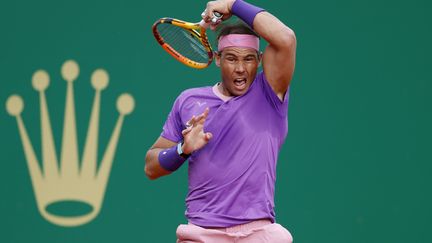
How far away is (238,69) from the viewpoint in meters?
4.75

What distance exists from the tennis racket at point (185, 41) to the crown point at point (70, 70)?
52.2 inches

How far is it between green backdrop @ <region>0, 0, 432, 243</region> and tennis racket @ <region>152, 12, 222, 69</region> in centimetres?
129

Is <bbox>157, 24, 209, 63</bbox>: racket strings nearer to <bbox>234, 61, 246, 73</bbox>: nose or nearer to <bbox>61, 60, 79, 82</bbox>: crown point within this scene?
<bbox>234, 61, 246, 73</bbox>: nose

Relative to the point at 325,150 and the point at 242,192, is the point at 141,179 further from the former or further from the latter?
the point at 242,192

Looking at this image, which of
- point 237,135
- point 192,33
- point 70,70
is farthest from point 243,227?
point 70,70

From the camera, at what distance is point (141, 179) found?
663 centimetres

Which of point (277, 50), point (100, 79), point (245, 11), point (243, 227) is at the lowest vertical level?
point (243, 227)

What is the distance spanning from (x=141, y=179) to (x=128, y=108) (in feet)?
1.56

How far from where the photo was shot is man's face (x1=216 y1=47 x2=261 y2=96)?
4766 mm

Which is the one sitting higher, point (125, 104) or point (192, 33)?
point (192, 33)

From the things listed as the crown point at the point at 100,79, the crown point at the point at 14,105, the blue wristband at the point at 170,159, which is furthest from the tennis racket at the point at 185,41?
the crown point at the point at 14,105

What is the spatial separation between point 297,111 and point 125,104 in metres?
1.15

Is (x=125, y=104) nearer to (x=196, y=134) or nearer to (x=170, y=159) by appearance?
(x=170, y=159)

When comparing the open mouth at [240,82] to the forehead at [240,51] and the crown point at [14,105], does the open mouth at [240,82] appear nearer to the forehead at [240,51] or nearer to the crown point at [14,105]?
the forehead at [240,51]
